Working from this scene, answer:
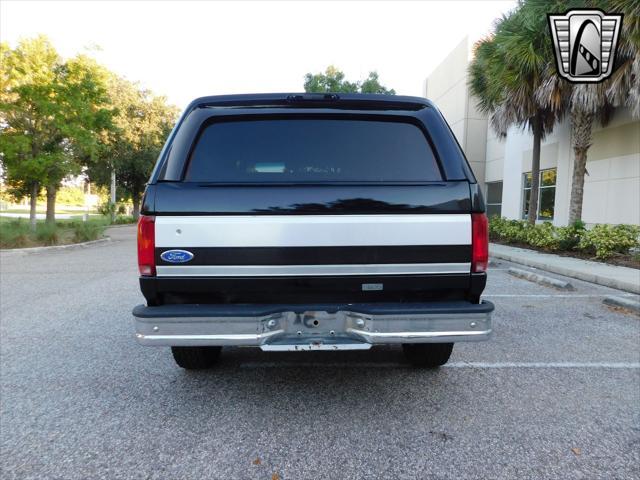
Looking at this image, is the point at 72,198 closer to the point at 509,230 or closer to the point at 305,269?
the point at 509,230

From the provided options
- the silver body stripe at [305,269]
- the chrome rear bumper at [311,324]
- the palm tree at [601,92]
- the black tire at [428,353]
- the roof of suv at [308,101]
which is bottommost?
the black tire at [428,353]

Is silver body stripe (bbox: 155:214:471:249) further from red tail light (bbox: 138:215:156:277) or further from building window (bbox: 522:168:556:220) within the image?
building window (bbox: 522:168:556:220)

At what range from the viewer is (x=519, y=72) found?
1288 cm

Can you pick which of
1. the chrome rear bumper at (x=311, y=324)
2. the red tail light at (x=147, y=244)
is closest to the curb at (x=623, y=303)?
the chrome rear bumper at (x=311, y=324)

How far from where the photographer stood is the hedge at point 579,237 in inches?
412

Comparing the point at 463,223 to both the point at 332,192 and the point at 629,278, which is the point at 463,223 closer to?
the point at 332,192

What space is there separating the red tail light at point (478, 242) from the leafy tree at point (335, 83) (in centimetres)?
3298

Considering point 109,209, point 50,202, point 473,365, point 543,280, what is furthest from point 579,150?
point 109,209

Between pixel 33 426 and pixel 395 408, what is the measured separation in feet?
8.04

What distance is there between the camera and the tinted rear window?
3.03 metres

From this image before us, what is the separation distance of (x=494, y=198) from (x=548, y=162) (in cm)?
718

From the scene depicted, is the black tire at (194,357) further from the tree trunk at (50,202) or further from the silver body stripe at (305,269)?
the tree trunk at (50,202)

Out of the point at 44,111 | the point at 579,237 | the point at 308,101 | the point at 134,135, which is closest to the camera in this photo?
the point at 308,101

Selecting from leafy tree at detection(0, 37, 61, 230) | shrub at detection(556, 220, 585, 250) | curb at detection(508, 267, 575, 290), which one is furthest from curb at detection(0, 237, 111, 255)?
shrub at detection(556, 220, 585, 250)
